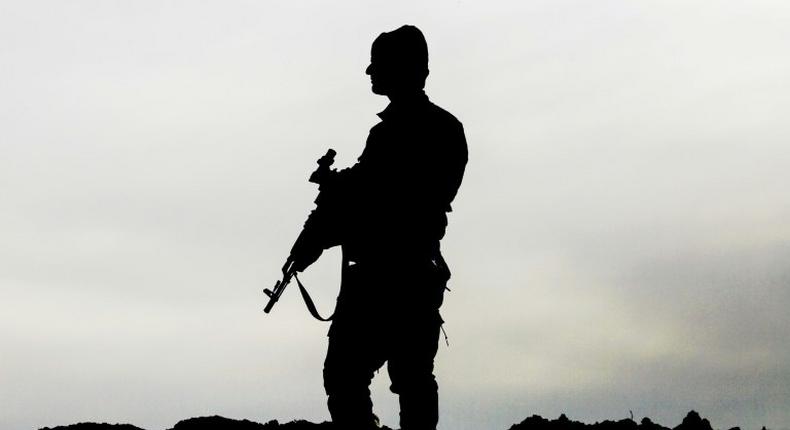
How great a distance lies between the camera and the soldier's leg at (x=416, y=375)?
10742 millimetres

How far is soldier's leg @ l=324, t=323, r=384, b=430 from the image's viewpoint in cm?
1089

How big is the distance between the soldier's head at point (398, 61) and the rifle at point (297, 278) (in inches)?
29.5

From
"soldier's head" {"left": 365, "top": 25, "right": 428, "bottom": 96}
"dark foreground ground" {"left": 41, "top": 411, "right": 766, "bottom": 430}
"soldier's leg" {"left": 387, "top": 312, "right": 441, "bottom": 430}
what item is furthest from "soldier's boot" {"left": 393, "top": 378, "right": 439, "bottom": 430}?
"soldier's head" {"left": 365, "top": 25, "right": 428, "bottom": 96}

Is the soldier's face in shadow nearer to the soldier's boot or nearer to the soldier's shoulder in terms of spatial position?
the soldier's shoulder

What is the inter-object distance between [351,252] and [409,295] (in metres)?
0.63

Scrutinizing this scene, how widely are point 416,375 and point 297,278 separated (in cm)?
140

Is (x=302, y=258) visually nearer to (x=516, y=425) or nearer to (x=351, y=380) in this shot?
(x=351, y=380)

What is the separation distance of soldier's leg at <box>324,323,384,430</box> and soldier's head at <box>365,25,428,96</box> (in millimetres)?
2091

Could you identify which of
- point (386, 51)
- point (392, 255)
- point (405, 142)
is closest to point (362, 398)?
point (392, 255)

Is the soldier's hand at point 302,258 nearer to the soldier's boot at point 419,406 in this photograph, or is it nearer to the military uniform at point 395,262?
the military uniform at point 395,262

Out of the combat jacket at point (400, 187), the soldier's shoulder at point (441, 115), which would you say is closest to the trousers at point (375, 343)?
the combat jacket at point (400, 187)

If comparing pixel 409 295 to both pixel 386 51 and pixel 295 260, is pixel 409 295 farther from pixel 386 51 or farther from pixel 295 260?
pixel 386 51

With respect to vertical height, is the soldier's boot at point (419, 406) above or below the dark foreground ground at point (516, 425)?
below

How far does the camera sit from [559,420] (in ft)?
42.7
